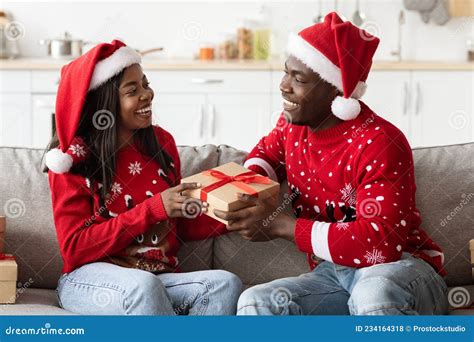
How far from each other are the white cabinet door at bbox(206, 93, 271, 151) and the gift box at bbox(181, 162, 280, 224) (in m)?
2.41

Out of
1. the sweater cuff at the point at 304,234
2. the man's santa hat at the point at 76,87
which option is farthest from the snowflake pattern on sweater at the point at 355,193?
the man's santa hat at the point at 76,87

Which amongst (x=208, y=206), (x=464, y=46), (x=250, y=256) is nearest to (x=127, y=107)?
(x=208, y=206)

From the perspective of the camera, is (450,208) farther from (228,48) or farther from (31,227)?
(228,48)

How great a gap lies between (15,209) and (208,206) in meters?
0.64

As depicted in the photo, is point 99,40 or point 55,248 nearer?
point 55,248

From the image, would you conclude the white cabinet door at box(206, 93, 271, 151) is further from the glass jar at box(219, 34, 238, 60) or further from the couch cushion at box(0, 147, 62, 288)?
the couch cushion at box(0, 147, 62, 288)

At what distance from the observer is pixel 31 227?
2.59m

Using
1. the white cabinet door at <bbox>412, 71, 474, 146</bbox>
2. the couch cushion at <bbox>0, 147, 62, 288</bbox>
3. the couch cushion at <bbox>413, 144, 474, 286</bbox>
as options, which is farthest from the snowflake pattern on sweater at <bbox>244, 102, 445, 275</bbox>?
the white cabinet door at <bbox>412, 71, 474, 146</bbox>

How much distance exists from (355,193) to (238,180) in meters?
0.31

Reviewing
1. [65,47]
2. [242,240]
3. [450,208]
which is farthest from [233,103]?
[450,208]

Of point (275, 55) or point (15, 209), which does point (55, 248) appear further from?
point (275, 55)

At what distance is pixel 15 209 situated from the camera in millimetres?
2605

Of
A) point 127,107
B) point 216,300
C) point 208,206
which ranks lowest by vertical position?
point 216,300
